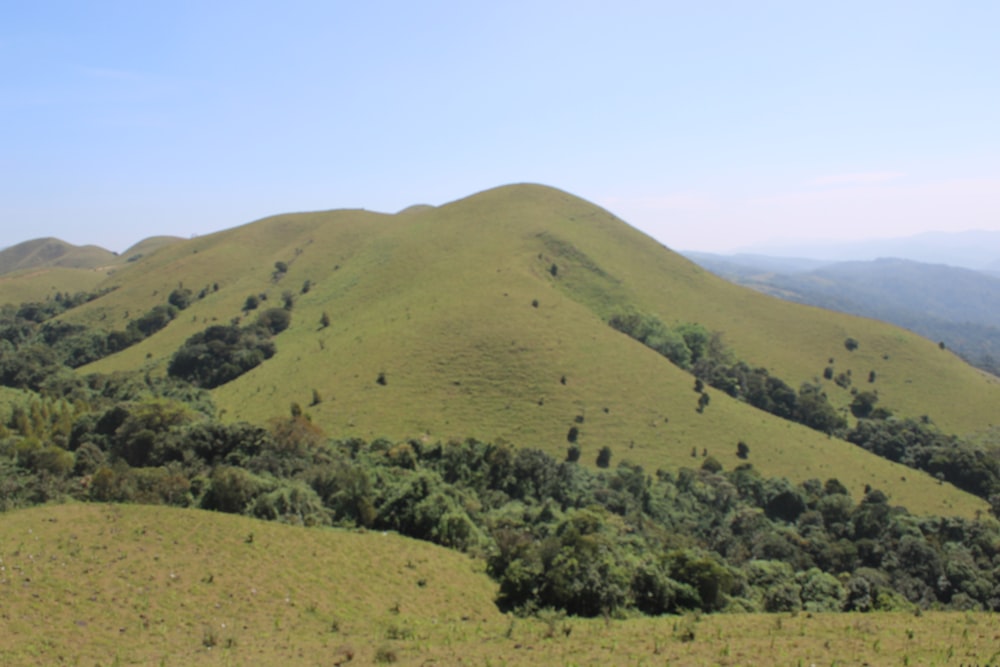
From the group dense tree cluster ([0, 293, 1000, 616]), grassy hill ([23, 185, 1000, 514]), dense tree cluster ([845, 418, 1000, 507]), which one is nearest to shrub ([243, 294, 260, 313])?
grassy hill ([23, 185, 1000, 514])

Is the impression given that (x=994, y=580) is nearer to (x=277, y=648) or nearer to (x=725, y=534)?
(x=725, y=534)

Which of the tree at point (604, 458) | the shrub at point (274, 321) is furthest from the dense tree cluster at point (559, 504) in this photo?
the shrub at point (274, 321)

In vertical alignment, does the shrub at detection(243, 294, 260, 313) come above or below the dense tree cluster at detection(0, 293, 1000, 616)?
above

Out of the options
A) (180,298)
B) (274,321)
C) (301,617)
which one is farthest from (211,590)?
(180,298)

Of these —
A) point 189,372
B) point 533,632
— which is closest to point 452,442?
point 533,632

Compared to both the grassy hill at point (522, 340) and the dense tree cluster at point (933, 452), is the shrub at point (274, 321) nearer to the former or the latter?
the grassy hill at point (522, 340)

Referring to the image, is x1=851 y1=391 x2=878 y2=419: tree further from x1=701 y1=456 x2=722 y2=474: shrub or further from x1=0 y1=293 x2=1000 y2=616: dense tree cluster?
x1=701 y1=456 x2=722 y2=474: shrub

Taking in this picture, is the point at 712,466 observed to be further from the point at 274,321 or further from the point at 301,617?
the point at 274,321
